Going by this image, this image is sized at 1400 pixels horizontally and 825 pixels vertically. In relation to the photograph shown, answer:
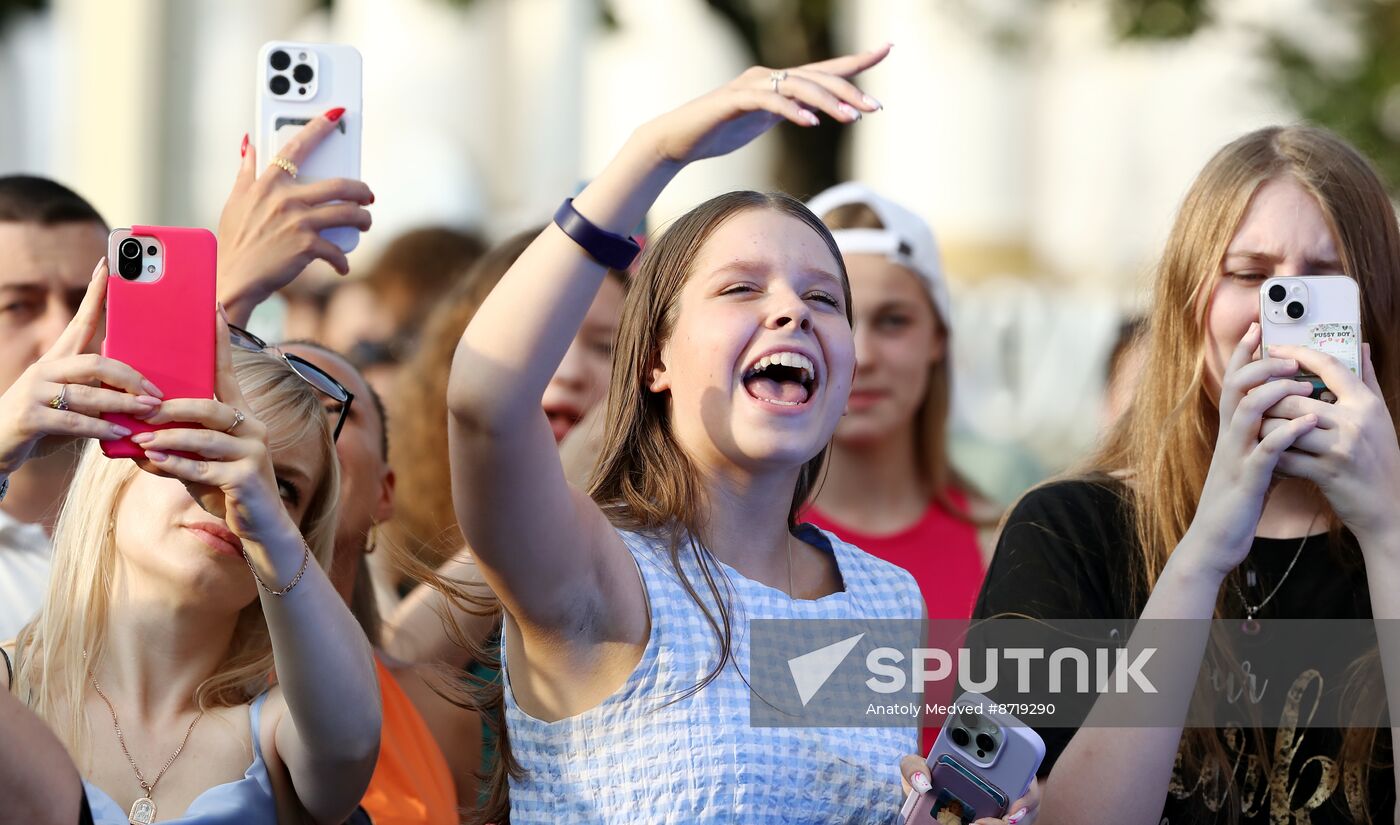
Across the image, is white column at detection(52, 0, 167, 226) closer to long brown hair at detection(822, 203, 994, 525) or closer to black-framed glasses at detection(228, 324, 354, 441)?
long brown hair at detection(822, 203, 994, 525)

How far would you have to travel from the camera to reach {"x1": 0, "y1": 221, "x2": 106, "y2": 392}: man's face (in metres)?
3.61

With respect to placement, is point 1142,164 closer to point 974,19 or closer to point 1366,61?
point 974,19

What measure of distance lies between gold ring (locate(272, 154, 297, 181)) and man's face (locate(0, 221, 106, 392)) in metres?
0.68

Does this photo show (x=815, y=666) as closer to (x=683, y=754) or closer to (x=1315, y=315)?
(x=683, y=754)

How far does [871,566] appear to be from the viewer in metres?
3.03

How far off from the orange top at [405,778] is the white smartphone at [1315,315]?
1.68 metres

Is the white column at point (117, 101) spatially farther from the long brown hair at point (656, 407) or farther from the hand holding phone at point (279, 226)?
the long brown hair at point (656, 407)

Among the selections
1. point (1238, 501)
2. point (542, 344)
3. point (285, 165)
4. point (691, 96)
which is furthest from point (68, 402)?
point (691, 96)

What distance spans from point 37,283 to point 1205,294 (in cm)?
237

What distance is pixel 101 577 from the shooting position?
291 cm

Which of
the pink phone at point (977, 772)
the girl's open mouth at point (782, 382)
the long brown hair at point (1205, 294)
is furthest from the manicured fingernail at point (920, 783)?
the long brown hair at point (1205, 294)

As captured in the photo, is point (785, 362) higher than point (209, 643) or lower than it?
higher

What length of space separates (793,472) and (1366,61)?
6203 millimetres

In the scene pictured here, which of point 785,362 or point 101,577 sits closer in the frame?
point 785,362
